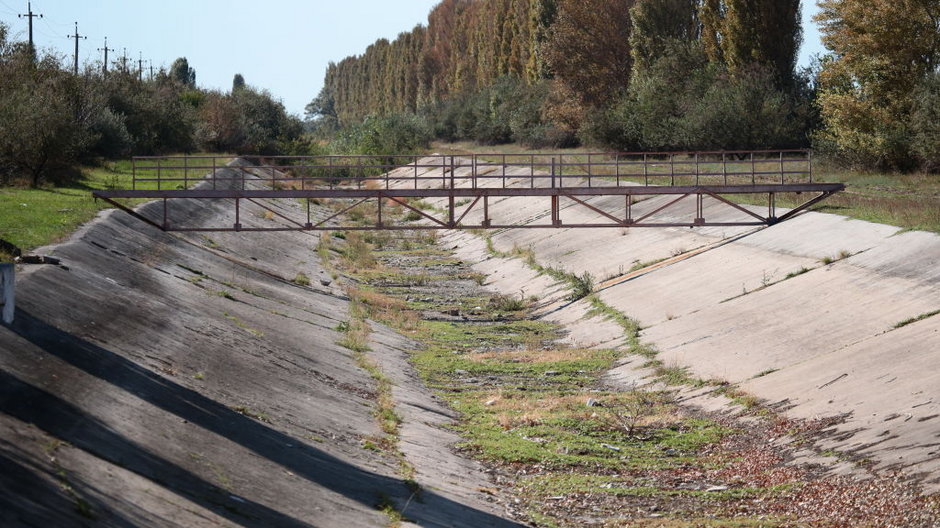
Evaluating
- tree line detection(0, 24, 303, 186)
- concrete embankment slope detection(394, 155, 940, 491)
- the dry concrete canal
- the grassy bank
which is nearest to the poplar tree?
tree line detection(0, 24, 303, 186)

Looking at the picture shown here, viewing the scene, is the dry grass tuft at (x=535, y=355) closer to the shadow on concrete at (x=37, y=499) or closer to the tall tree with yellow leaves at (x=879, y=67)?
the shadow on concrete at (x=37, y=499)

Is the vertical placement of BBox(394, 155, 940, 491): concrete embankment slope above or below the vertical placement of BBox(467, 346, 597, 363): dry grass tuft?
above

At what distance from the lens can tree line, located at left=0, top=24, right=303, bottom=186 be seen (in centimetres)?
4156

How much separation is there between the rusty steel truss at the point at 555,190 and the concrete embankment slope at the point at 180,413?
625cm

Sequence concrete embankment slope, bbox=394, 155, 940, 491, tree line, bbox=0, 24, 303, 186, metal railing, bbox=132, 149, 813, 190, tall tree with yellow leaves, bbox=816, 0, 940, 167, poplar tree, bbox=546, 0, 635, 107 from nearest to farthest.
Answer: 1. concrete embankment slope, bbox=394, 155, 940, 491
2. metal railing, bbox=132, 149, 813, 190
3. tree line, bbox=0, 24, 303, 186
4. tall tree with yellow leaves, bbox=816, 0, 940, 167
5. poplar tree, bbox=546, 0, 635, 107

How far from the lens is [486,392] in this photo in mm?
25453

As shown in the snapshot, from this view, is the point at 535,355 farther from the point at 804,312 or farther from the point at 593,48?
the point at 593,48

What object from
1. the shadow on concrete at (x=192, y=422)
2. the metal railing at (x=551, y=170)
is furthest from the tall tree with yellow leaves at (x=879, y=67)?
the shadow on concrete at (x=192, y=422)

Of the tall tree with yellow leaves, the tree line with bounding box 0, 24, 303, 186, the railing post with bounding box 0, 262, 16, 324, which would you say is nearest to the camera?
the railing post with bounding box 0, 262, 16, 324

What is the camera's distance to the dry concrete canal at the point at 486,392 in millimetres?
14391

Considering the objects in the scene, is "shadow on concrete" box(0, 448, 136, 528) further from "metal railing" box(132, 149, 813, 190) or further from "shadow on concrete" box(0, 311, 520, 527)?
"metal railing" box(132, 149, 813, 190)

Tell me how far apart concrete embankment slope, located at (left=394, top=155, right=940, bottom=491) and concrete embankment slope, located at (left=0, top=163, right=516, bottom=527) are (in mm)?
6169

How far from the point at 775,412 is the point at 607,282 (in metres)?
17.2

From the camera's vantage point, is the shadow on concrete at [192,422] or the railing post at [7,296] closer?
the shadow on concrete at [192,422]
